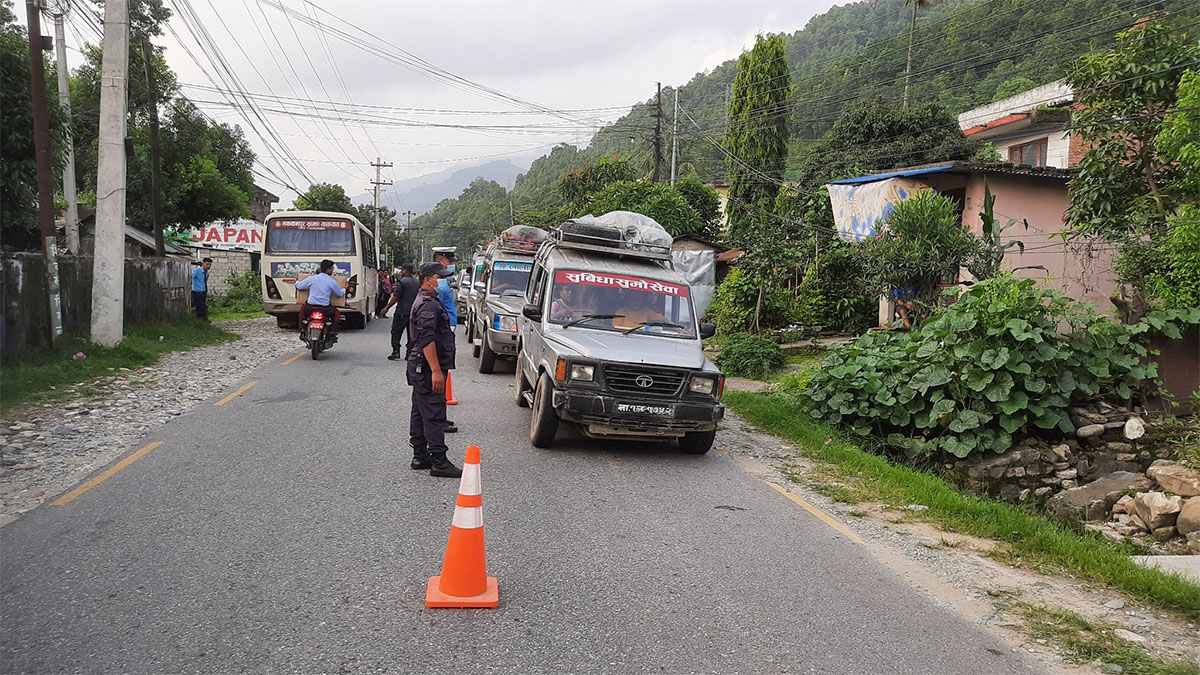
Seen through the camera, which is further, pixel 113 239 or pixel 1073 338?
pixel 113 239

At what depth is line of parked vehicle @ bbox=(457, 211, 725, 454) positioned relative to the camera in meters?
8.00

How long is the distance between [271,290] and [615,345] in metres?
15.3

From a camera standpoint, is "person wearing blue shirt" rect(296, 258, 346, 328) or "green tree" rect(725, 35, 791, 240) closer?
"person wearing blue shirt" rect(296, 258, 346, 328)

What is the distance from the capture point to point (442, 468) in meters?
7.11

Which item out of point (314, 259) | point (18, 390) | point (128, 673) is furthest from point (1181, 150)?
point (314, 259)

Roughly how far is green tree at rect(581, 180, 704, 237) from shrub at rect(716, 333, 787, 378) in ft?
43.4

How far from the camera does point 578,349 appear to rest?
8211 millimetres

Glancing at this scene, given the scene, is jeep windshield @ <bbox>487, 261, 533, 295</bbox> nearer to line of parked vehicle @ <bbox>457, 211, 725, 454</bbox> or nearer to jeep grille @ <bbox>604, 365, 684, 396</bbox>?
line of parked vehicle @ <bbox>457, 211, 725, 454</bbox>

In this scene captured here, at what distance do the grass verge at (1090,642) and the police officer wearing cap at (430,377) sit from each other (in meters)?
4.50

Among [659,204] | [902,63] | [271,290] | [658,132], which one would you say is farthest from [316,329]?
[902,63]

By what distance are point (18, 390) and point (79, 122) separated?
17964 millimetres

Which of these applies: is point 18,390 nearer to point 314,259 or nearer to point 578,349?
point 578,349

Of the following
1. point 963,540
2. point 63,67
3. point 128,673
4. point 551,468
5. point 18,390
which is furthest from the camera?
point 63,67

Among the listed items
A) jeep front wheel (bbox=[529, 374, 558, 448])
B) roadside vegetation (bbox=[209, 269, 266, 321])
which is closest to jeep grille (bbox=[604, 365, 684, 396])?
jeep front wheel (bbox=[529, 374, 558, 448])
